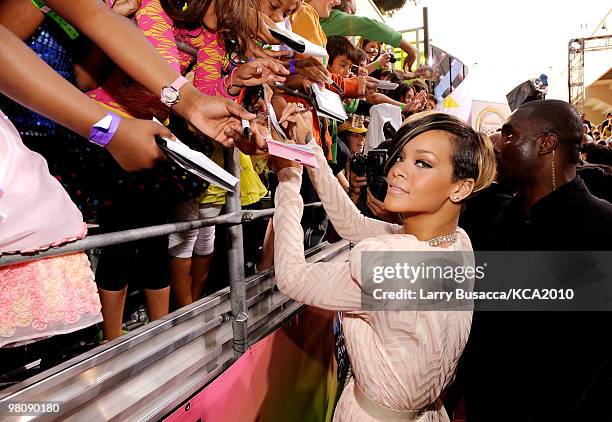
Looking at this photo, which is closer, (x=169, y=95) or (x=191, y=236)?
(x=169, y=95)

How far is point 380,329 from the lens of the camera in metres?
1.12

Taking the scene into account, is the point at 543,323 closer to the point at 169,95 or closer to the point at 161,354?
the point at 161,354

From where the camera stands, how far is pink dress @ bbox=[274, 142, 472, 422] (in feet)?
3.61

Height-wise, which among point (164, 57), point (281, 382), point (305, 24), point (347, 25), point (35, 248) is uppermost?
point (347, 25)

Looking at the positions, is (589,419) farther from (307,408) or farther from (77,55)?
(77,55)

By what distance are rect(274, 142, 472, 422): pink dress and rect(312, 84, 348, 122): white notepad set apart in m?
0.66

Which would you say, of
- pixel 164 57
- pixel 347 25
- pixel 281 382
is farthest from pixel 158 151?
pixel 347 25

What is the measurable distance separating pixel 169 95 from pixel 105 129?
0.20m

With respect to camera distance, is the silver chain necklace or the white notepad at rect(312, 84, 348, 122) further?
the white notepad at rect(312, 84, 348, 122)

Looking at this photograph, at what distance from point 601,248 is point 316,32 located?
1744 mm

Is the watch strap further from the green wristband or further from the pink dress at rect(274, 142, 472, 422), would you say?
the pink dress at rect(274, 142, 472, 422)

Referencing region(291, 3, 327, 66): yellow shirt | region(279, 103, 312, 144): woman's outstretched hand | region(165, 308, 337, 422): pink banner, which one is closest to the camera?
region(165, 308, 337, 422): pink banner

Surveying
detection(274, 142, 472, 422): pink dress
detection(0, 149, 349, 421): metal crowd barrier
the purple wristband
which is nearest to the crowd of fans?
the purple wristband

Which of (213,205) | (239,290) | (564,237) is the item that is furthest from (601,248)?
(213,205)
